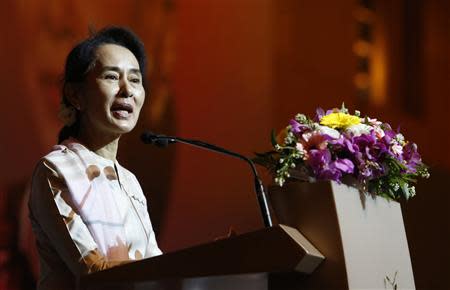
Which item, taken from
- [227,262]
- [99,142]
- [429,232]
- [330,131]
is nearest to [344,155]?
[330,131]

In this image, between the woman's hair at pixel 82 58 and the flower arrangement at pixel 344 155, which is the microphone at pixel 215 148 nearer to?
the flower arrangement at pixel 344 155

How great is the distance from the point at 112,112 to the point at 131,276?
27.6 inches

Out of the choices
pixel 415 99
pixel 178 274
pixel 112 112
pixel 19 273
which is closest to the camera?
pixel 178 274

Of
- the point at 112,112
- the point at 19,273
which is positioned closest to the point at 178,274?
the point at 112,112

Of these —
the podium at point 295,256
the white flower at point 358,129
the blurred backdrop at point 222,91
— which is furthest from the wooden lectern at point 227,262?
the blurred backdrop at point 222,91

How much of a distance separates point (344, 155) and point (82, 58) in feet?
2.64

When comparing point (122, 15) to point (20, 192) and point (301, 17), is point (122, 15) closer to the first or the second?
point (20, 192)

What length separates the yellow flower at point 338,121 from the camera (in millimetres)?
1686

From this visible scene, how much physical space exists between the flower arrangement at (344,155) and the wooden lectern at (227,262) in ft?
0.55

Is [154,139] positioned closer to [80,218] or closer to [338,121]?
[80,218]

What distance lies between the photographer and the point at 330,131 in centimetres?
164

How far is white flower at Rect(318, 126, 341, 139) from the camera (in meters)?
1.63

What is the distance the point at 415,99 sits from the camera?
4.12 metres

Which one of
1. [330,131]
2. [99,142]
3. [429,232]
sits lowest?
[429,232]
